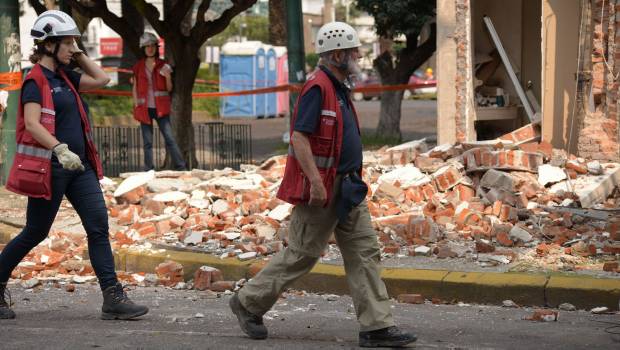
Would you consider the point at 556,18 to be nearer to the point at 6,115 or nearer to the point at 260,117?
the point at 6,115

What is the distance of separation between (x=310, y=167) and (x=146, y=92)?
8.69 m

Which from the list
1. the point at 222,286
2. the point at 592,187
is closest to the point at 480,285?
the point at 222,286

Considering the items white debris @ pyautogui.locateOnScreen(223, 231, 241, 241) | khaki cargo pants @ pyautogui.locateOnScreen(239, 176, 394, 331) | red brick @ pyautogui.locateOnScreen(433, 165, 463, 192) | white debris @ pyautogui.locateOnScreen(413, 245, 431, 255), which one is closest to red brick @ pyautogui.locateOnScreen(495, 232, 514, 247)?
white debris @ pyautogui.locateOnScreen(413, 245, 431, 255)

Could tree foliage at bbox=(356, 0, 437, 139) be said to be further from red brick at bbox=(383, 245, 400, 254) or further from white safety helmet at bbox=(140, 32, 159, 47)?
red brick at bbox=(383, 245, 400, 254)

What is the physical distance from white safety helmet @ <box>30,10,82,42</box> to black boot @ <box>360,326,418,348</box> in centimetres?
257

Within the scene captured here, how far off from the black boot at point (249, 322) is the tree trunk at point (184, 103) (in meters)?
9.85

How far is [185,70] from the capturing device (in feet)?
53.0

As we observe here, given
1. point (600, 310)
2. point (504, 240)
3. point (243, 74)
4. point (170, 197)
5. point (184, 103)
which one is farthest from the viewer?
point (243, 74)

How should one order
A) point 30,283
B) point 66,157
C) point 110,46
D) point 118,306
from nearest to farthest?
point 66,157
point 118,306
point 30,283
point 110,46

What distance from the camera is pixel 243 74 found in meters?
34.5

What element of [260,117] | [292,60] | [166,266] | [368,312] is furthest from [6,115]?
[260,117]

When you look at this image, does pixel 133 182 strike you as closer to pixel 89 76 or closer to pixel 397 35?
pixel 89 76

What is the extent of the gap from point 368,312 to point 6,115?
825 centimetres

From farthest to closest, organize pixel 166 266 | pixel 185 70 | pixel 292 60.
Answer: pixel 185 70, pixel 292 60, pixel 166 266
